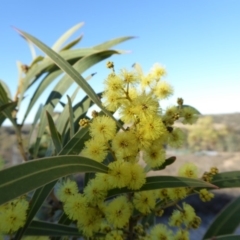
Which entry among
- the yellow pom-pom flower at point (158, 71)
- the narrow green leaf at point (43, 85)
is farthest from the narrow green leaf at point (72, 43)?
the yellow pom-pom flower at point (158, 71)

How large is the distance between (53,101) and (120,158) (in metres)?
0.58

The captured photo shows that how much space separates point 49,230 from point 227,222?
39 cm

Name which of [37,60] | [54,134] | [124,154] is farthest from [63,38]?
[124,154]

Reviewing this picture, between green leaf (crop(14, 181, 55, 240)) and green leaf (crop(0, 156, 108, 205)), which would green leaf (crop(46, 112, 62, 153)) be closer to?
green leaf (crop(14, 181, 55, 240))

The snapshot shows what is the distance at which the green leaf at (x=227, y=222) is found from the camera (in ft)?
2.65

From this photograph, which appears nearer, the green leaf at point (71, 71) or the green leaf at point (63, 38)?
the green leaf at point (71, 71)

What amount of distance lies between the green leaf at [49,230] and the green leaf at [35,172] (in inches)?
7.6

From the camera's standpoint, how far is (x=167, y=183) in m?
0.57

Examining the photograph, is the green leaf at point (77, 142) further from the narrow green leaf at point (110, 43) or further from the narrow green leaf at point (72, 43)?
the narrow green leaf at point (72, 43)

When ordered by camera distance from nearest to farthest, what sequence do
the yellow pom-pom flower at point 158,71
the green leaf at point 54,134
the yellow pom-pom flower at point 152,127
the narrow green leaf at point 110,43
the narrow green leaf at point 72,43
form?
the yellow pom-pom flower at point 152,127 < the yellow pom-pom flower at point 158,71 < the green leaf at point 54,134 < the narrow green leaf at point 110,43 < the narrow green leaf at point 72,43

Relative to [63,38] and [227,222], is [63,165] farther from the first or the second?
[63,38]

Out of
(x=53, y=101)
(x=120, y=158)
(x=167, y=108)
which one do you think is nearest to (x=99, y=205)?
(x=120, y=158)

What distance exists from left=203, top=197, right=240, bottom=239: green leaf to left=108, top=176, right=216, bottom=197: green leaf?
296mm

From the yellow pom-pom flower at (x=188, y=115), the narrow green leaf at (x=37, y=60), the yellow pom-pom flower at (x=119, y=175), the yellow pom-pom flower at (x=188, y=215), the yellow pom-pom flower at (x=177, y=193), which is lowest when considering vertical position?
the yellow pom-pom flower at (x=188, y=215)
